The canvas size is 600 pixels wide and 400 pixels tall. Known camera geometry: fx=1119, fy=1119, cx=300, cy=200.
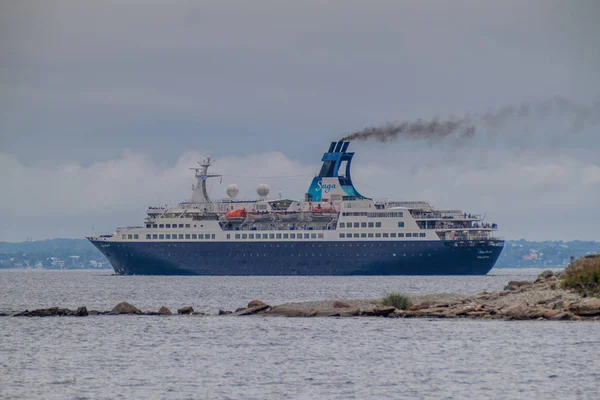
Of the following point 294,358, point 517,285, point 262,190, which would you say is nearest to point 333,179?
point 262,190

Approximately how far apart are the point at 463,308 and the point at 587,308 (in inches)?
215

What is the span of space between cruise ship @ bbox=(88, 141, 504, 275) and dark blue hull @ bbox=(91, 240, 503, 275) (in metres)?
0.08

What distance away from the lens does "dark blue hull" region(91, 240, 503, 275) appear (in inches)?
3642

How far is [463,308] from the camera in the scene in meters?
43.2

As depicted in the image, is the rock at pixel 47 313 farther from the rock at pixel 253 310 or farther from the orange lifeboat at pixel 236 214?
the orange lifeboat at pixel 236 214

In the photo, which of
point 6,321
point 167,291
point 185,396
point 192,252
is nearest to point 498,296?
point 6,321

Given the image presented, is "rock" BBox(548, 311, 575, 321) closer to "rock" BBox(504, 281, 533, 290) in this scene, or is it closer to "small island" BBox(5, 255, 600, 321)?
"small island" BBox(5, 255, 600, 321)

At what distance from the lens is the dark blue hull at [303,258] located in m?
92.5

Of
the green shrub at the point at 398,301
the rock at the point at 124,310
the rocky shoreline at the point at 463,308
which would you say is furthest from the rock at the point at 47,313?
the green shrub at the point at 398,301

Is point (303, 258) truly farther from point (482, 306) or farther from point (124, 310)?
point (482, 306)

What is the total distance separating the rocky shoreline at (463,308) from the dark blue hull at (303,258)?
40.7 m

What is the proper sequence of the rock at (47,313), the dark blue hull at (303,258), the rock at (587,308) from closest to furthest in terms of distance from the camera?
1. the rock at (587,308)
2. the rock at (47,313)
3. the dark blue hull at (303,258)

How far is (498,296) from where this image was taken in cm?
4738

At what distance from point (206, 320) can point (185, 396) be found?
60.5 ft
